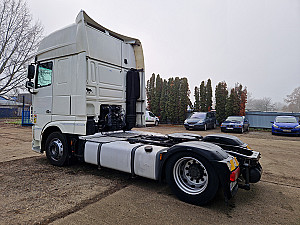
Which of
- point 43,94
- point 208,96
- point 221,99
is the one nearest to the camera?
point 43,94

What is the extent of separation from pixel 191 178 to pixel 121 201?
116 cm

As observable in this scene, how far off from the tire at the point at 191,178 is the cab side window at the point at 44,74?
4.11 metres

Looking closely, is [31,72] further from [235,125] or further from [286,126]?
[286,126]

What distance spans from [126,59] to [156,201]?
4195 mm

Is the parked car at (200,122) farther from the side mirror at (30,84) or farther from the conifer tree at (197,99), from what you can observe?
the side mirror at (30,84)

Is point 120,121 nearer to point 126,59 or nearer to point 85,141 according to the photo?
point 85,141

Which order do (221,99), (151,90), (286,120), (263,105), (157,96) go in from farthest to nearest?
(263,105), (151,90), (157,96), (221,99), (286,120)

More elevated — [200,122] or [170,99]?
[170,99]

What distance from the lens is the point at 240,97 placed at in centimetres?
1942

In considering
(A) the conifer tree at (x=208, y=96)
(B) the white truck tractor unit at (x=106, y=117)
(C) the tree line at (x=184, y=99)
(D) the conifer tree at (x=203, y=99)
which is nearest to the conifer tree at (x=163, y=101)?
(C) the tree line at (x=184, y=99)

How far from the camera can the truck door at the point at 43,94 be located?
521 cm

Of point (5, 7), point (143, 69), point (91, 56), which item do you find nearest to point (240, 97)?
point (143, 69)

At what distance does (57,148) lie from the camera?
4938 millimetres

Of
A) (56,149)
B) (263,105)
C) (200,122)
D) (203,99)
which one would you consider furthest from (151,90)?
(263,105)
